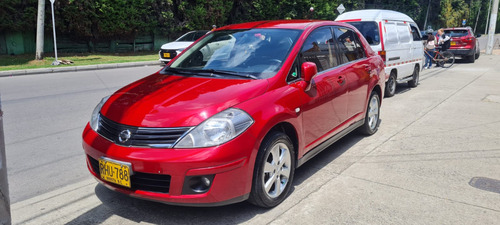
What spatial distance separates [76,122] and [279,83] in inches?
170

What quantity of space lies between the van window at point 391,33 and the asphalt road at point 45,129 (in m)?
6.66

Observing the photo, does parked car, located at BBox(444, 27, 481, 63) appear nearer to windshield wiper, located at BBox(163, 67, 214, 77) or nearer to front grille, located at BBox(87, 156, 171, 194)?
windshield wiper, located at BBox(163, 67, 214, 77)

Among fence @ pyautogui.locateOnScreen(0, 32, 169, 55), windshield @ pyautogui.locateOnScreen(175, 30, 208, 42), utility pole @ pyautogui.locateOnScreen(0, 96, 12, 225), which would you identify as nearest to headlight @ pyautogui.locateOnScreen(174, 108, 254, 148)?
utility pole @ pyautogui.locateOnScreen(0, 96, 12, 225)

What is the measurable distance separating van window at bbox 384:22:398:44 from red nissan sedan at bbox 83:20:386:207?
4.76 meters

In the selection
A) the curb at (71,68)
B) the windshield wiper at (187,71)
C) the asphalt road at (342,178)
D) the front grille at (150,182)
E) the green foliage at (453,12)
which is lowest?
the asphalt road at (342,178)

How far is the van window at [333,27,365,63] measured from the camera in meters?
4.97

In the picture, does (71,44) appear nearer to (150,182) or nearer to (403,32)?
(403,32)

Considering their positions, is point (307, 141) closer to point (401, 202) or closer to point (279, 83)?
point (279, 83)

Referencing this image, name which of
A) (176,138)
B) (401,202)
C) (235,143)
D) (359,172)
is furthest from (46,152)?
(401,202)

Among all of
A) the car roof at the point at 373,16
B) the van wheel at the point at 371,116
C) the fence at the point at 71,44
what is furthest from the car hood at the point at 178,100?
the fence at the point at 71,44

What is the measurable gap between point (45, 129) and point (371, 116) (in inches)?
197

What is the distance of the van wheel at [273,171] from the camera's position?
10.7 ft

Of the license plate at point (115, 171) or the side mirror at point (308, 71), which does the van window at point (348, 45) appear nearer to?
the side mirror at point (308, 71)

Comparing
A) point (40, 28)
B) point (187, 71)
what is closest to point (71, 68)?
point (40, 28)
